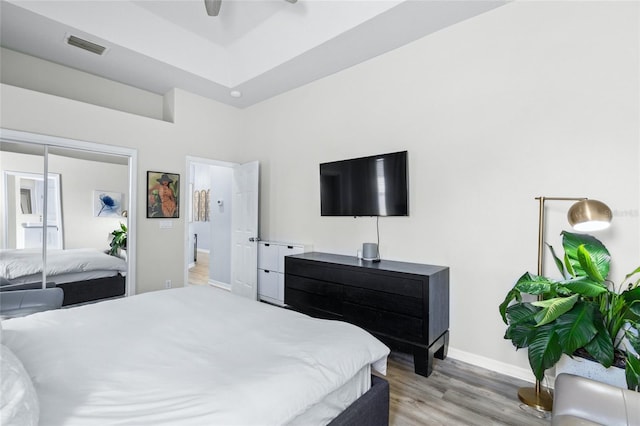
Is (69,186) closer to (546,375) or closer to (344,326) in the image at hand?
(344,326)

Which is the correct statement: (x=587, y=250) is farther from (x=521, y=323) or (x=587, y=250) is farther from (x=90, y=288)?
(x=90, y=288)

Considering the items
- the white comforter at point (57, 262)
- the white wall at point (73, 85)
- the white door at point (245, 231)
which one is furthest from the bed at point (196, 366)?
the white wall at point (73, 85)

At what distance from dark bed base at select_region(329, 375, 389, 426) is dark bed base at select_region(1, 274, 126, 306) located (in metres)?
3.45

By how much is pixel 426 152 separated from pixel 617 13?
154 centimetres

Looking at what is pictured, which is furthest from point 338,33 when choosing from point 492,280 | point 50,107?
point 50,107

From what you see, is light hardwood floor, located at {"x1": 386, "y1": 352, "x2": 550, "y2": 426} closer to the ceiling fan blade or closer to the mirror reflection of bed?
the ceiling fan blade

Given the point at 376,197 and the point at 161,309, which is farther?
the point at 376,197

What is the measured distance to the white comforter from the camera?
3.03 m

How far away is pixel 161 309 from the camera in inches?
76.2

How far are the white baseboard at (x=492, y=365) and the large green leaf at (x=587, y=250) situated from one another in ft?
3.23

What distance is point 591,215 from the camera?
1.73 m

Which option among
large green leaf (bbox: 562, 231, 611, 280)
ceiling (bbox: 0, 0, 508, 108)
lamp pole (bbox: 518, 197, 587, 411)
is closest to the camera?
large green leaf (bbox: 562, 231, 611, 280)

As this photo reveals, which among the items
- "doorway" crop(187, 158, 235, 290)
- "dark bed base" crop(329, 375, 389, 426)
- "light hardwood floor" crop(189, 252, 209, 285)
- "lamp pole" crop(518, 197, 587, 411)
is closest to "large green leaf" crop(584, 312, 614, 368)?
"lamp pole" crop(518, 197, 587, 411)

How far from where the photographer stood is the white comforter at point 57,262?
3031 mm
